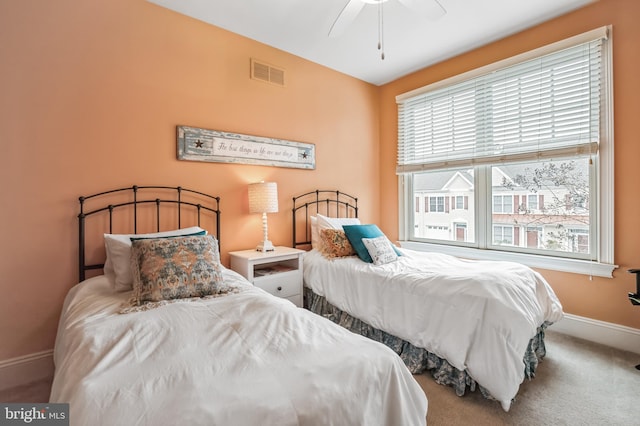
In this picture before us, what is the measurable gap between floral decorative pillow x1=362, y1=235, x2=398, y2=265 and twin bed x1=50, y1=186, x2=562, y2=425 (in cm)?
1

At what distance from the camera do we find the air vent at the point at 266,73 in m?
3.05

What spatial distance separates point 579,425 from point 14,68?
4.03 meters

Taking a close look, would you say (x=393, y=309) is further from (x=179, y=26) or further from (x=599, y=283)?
(x=179, y=26)

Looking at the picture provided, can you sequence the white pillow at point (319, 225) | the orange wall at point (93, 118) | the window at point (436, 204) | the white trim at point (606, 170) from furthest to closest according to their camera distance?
the window at point (436, 204) → the white pillow at point (319, 225) → the white trim at point (606, 170) → the orange wall at point (93, 118)

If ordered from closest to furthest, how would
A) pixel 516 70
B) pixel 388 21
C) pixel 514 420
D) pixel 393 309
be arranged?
pixel 514 420 → pixel 393 309 → pixel 388 21 → pixel 516 70

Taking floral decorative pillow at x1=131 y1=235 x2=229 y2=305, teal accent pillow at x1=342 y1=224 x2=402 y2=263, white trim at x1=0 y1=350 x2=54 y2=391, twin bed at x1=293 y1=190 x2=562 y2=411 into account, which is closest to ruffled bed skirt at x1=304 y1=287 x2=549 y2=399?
twin bed at x1=293 y1=190 x2=562 y2=411

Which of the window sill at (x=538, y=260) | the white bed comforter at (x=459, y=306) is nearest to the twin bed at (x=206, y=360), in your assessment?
the white bed comforter at (x=459, y=306)

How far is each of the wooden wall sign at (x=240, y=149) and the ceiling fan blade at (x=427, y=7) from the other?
5.59 feet

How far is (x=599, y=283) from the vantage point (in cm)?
257

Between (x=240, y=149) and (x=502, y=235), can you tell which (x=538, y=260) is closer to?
(x=502, y=235)

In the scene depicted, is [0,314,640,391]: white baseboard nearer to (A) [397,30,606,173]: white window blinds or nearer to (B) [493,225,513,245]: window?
(B) [493,225,513,245]: window

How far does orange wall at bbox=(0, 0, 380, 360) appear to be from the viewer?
1.99 meters

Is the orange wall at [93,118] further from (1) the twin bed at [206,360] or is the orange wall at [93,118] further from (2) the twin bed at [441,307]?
(2) the twin bed at [441,307]

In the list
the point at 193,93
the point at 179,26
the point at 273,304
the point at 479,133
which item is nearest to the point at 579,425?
the point at 273,304
